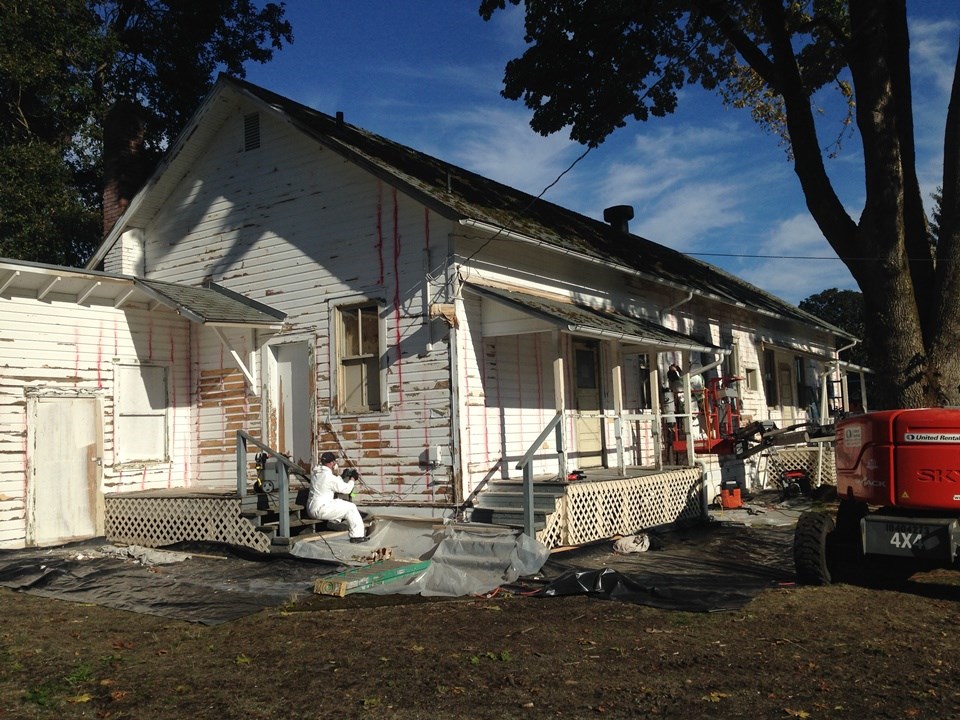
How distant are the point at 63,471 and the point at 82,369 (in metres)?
1.51

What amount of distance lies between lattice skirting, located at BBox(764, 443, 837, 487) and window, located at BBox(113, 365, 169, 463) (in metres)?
12.8

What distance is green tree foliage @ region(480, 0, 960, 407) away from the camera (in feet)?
42.0

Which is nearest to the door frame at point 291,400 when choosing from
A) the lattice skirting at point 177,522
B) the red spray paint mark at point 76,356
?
the lattice skirting at point 177,522

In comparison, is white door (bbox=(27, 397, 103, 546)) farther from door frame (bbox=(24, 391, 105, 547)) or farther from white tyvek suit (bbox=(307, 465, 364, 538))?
white tyvek suit (bbox=(307, 465, 364, 538))

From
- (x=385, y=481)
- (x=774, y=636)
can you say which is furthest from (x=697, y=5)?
(x=774, y=636)

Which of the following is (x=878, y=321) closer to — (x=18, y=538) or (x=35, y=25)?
(x=18, y=538)

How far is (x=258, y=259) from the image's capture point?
13812 millimetres

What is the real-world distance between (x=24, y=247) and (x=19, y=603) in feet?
60.4

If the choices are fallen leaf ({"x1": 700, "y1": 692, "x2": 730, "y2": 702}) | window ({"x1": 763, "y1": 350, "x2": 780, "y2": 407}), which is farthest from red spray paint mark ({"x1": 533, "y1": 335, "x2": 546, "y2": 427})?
window ({"x1": 763, "y1": 350, "x2": 780, "y2": 407})

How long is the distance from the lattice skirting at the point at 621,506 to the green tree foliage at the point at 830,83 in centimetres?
334

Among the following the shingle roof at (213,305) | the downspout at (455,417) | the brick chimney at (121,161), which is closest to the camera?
the downspout at (455,417)

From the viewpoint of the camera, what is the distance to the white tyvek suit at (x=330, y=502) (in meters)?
11.4

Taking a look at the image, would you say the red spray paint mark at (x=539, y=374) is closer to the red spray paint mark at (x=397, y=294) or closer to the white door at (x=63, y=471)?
the red spray paint mark at (x=397, y=294)

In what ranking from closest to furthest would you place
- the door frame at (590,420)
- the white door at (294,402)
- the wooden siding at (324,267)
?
1. the wooden siding at (324,267)
2. the white door at (294,402)
3. the door frame at (590,420)
